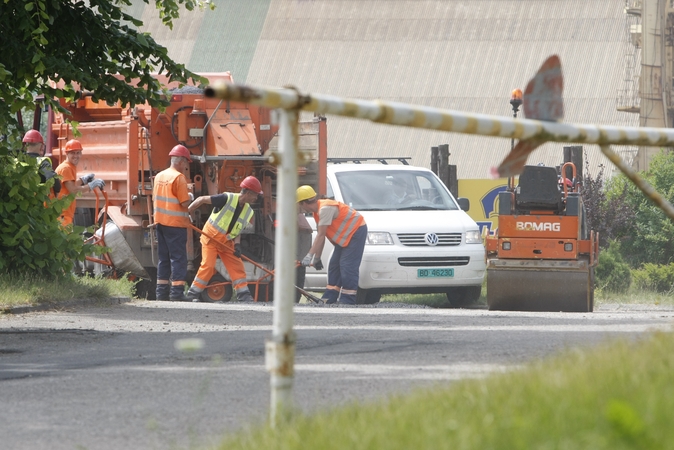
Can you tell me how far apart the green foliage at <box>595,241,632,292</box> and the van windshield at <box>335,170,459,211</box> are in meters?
3.08

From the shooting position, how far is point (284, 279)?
405 centimetres

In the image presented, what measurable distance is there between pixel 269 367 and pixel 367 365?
2896 mm

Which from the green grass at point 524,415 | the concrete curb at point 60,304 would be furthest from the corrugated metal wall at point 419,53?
the green grass at point 524,415

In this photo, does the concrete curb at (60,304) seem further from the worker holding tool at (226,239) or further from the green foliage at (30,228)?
the worker holding tool at (226,239)

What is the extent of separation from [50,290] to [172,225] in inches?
122

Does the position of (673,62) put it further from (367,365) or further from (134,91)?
(367,365)

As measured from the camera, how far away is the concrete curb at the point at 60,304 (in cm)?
1156

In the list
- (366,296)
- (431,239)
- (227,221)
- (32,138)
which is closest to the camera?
(227,221)

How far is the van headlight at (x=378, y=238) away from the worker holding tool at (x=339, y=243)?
40cm

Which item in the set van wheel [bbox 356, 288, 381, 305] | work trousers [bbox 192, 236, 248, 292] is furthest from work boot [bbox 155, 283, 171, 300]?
van wheel [bbox 356, 288, 381, 305]

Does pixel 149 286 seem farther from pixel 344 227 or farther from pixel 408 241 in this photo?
pixel 408 241

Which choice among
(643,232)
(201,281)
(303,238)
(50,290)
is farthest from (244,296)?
(643,232)

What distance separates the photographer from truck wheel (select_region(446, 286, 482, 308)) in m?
16.2

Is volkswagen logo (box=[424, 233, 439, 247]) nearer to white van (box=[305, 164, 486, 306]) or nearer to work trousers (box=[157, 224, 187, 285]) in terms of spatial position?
white van (box=[305, 164, 486, 306])
